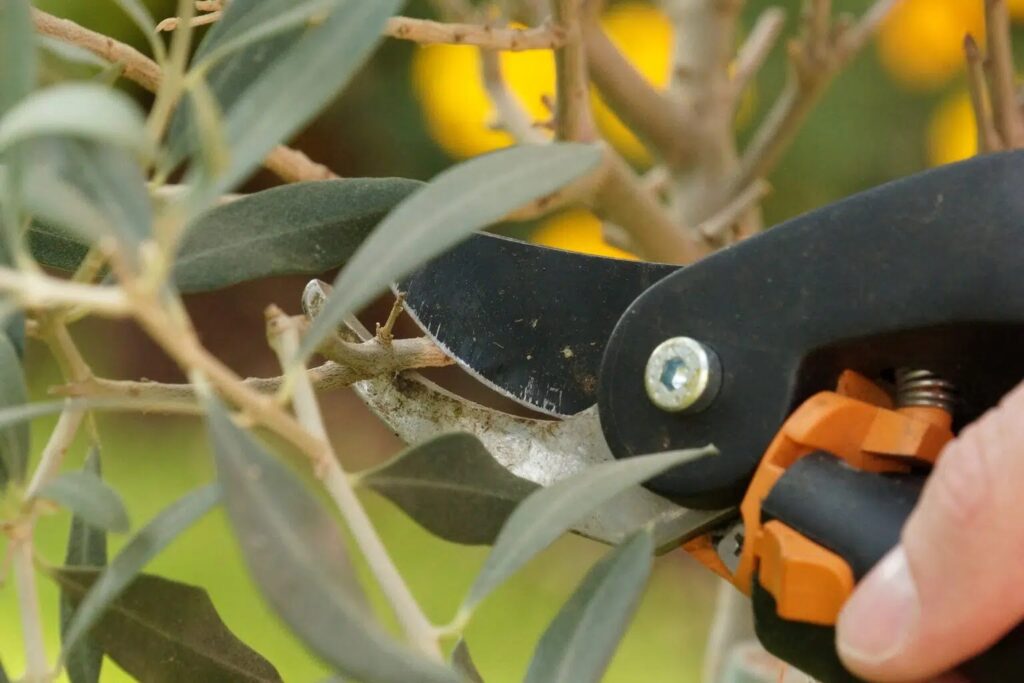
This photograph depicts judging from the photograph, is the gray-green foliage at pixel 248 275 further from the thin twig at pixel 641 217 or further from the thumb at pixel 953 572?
the thin twig at pixel 641 217

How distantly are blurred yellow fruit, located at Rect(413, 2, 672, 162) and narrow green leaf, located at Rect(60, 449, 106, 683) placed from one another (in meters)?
0.83

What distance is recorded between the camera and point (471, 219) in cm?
27

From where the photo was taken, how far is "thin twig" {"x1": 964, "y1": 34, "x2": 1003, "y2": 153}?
1.95ft

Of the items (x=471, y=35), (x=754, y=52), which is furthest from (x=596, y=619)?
(x=754, y=52)

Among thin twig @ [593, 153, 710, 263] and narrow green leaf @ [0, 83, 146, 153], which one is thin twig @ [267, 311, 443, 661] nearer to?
narrow green leaf @ [0, 83, 146, 153]

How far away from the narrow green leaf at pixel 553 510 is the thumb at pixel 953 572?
0.06 meters

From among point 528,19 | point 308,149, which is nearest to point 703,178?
point 528,19

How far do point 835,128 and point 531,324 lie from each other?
3.34 ft

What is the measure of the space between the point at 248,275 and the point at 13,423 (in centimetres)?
8

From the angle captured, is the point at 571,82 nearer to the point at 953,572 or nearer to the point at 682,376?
the point at 682,376

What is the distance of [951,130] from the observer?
1.26 metres

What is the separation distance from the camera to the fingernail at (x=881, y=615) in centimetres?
31

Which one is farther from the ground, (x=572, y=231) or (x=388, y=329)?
(x=572, y=231)

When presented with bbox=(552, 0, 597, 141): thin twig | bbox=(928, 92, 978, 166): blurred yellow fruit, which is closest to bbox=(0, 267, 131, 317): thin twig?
bbox=(552, 0, 597, 141): thin twig
